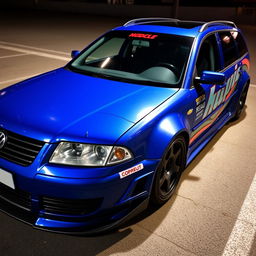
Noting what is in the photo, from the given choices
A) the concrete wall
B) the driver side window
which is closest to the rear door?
the driver side window

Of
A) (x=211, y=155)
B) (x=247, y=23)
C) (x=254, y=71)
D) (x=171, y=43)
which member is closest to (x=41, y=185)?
(x=171, y=43)

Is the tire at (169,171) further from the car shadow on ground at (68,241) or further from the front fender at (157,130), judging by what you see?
the car shadow on ground at (68,241)

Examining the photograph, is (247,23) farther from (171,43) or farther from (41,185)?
(41,185)

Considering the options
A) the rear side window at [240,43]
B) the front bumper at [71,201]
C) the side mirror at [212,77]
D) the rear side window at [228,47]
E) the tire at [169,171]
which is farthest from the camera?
the rear side window at [240,43]

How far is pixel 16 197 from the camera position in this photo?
2273 millimetres

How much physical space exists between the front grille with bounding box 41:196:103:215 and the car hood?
0.42 metres

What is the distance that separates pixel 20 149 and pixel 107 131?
0.64 m

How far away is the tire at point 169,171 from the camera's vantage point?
2.61 metres

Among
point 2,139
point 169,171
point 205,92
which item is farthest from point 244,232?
point 2,139

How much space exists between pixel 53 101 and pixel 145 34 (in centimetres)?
149

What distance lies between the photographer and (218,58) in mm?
3668

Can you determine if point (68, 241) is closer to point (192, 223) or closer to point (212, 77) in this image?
point (192, 223)

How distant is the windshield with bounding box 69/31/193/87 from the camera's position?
3.11 meters

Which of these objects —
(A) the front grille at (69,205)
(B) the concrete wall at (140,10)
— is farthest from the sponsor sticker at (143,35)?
(B) the concrete wall at (140,10)
